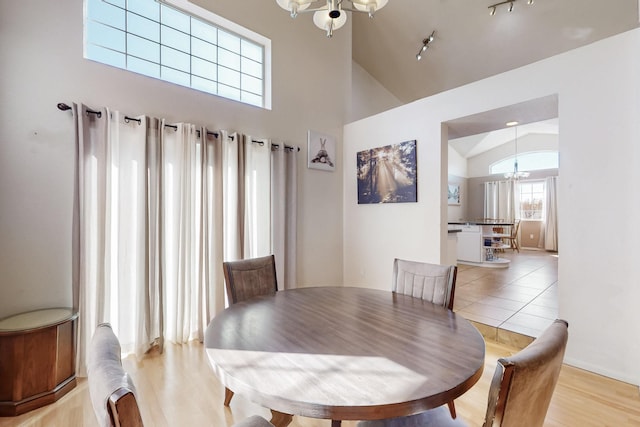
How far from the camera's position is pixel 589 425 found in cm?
159

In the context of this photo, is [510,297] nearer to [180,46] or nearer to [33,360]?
[33,360]

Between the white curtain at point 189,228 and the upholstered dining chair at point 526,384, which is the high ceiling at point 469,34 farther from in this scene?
the upholstered dining chair at point 526,384

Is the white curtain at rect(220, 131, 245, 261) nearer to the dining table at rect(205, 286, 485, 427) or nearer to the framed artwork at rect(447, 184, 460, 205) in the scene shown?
the dining table at rect(205, 286, 485, 427)

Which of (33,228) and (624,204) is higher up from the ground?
(624,204)

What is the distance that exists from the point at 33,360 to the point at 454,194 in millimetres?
9942

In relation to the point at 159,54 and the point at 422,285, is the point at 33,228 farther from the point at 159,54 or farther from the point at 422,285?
the point at 422,285

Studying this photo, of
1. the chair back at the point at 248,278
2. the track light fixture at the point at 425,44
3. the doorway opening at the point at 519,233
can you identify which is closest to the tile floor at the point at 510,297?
the doorway opening at the point at 519,233

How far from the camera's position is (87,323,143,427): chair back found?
22.2 inches

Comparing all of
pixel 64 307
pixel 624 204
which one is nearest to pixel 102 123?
pixel 64 307

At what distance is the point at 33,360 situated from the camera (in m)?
1.73

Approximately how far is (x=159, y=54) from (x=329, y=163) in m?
2.30

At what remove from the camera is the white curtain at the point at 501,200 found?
8703 mm

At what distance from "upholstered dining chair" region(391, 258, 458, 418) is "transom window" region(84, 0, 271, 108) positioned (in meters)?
2.64

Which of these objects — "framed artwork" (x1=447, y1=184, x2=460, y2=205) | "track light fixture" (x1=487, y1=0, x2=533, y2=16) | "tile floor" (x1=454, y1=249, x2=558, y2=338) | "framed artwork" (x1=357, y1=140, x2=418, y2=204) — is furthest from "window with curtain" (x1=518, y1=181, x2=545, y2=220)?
"framed artwork" (x1=357, y1=140, x2=418, y2=204)
